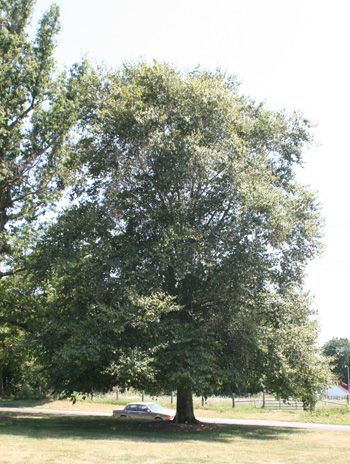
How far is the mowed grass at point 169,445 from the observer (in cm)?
1129

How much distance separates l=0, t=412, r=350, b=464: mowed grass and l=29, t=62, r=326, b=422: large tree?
1.86 m

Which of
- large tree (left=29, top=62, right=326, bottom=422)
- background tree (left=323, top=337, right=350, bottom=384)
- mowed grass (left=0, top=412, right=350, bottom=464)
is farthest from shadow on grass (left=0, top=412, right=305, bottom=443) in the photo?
background tree (left=323, top=337, right=350, bottom=384)

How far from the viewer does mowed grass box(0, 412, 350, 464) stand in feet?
37.0

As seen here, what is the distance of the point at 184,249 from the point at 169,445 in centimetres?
726

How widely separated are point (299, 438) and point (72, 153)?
50.2 ft

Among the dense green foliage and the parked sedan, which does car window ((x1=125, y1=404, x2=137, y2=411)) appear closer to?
the parked sedan

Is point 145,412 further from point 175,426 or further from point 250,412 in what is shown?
point 250,412

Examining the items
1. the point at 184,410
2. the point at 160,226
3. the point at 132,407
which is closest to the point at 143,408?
the point at 132,407

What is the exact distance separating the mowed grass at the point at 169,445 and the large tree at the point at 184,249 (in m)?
1.86

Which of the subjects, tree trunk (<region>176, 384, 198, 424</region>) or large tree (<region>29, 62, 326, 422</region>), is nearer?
large tree (<region>29, 62, 326, 422</region>)

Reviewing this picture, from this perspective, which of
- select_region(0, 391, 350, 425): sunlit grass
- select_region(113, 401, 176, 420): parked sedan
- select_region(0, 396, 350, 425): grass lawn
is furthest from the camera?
select_region(0, 391, 350, 425): sunlit grass

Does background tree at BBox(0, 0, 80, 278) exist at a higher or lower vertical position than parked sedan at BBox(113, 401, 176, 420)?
higher

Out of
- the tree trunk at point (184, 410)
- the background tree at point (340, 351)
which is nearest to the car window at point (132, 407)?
the tree trunk at point (184, 410)

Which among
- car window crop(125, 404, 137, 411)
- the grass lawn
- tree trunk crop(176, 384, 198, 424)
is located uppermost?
tree trunk crop(176, 384, 198, 424)
